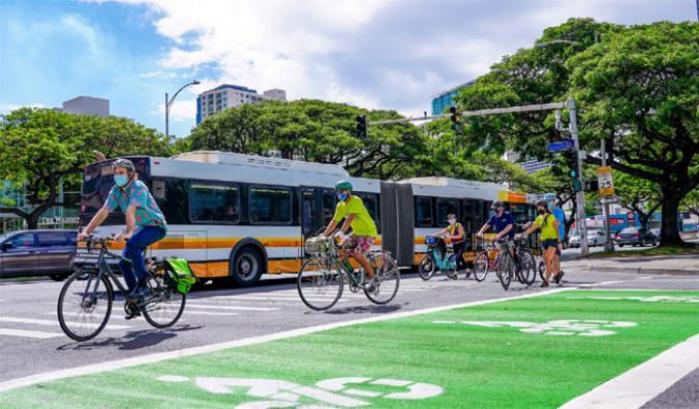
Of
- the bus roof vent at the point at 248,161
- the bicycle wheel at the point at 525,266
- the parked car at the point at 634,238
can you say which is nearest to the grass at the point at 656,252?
the bus roof vent at the point at 248,161

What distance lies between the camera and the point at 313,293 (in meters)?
9.38

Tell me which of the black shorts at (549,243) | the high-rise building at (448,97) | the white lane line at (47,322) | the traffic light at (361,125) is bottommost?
the white lane line at (47,322)

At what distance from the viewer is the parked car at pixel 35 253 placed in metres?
21.3

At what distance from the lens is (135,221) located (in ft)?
24.7

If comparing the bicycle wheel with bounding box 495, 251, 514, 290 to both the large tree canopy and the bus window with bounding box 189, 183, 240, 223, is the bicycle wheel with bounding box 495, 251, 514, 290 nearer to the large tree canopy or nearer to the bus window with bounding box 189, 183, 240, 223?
the bus window with bounding box 189, 183, 240, 223

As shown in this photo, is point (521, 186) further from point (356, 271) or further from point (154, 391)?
point (154, 391)

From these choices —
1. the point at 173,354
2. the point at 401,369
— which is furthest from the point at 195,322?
the point at 401,369

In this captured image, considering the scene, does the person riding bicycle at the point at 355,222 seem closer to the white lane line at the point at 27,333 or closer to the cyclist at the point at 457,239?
the white lane line at the point at 27,333

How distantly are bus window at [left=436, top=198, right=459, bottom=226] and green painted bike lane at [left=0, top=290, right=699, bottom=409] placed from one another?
14761 mm

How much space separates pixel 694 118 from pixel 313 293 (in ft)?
69.9

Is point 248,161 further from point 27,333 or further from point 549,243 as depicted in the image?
point 27,333

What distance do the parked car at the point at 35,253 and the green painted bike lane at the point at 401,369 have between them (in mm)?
17145

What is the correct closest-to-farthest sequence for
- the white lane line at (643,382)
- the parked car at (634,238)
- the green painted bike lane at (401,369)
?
the white lane line at (643,382)
the green painted bike lane at (401,369)
the parked car at (634,238)

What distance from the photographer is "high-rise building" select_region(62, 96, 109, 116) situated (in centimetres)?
7168
